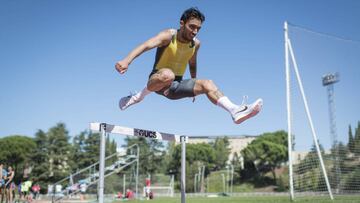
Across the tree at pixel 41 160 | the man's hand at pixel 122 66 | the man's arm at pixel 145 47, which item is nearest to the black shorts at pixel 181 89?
the man's arm at pixel 145 47

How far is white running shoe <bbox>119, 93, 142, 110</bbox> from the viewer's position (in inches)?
232

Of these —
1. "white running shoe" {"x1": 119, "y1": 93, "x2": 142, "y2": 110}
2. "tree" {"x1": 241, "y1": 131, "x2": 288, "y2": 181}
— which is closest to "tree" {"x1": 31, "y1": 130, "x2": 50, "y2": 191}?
"tree" {"x1": 241, "y1": 131, "x2": 288, "y2": 181}

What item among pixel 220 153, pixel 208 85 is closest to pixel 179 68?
pixel 208 85

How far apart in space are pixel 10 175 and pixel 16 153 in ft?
170

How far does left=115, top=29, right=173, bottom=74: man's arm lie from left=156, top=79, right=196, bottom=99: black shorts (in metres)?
0.63

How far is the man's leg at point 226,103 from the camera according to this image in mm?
4867

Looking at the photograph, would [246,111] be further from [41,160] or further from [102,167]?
[41,160]

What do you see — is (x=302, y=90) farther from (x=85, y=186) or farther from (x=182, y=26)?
(x=85, y=186)

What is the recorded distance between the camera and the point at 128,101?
5898mm

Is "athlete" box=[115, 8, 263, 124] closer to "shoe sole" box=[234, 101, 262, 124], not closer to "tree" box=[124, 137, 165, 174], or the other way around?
"shoe sole" box=[234, 101, 262, 124]

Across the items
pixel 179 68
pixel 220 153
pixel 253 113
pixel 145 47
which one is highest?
pixel 220 153

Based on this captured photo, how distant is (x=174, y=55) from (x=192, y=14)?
0.61 m

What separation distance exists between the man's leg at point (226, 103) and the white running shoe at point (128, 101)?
0.99 meters

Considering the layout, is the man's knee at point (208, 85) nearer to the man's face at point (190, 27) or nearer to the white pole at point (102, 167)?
the man's face at point (190, 27)
